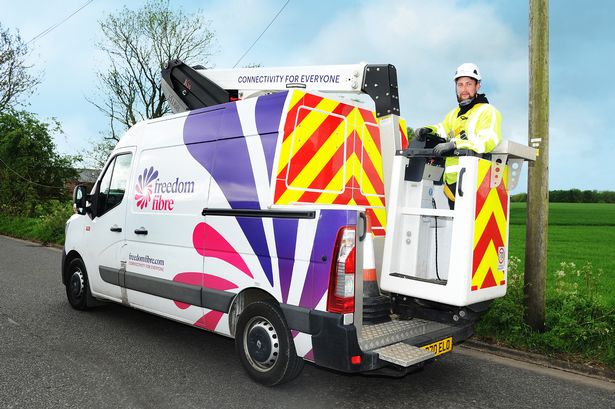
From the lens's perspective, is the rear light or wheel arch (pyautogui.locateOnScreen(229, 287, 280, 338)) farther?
→ wheel arch (pyautogui.locateOnScreen(229, 287, 280, 338))

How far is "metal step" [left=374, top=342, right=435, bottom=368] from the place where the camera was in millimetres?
3369

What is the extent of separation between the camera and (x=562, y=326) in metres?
5.15

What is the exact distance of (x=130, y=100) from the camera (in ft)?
105

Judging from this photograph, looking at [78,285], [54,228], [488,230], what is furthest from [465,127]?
[54,228]

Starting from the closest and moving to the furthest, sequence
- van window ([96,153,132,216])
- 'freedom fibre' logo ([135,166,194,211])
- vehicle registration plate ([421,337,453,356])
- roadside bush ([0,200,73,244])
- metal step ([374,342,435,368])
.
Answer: metal step ([374,342,435,368])
vehicle registration plate ([421,337,453,356])
'freedom fibre' logo ([135,166,194,211])
van window ([96,153,132,216])
roadside bush ([0,200,73,244])

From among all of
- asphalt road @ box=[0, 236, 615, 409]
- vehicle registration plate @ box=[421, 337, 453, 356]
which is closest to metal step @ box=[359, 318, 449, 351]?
vehicle registration plate @ box=[421, 337, 453, 356]

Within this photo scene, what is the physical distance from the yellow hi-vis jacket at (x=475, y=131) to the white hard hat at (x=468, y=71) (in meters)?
0.26

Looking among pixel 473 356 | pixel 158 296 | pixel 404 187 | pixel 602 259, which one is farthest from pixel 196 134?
pixel 602 259

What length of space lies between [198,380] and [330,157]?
2240 millimetres

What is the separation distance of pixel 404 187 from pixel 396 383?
5.58 ft

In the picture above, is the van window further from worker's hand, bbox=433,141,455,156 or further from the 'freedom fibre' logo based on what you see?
worker's hand, bbox=433,141,455,156

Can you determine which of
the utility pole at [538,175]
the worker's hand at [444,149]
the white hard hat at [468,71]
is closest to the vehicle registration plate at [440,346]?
the worker's hand at [444,149]

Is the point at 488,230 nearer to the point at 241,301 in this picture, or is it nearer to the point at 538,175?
the point at 538,175

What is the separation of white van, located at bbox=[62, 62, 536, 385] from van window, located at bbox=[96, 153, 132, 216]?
0.88 feet
